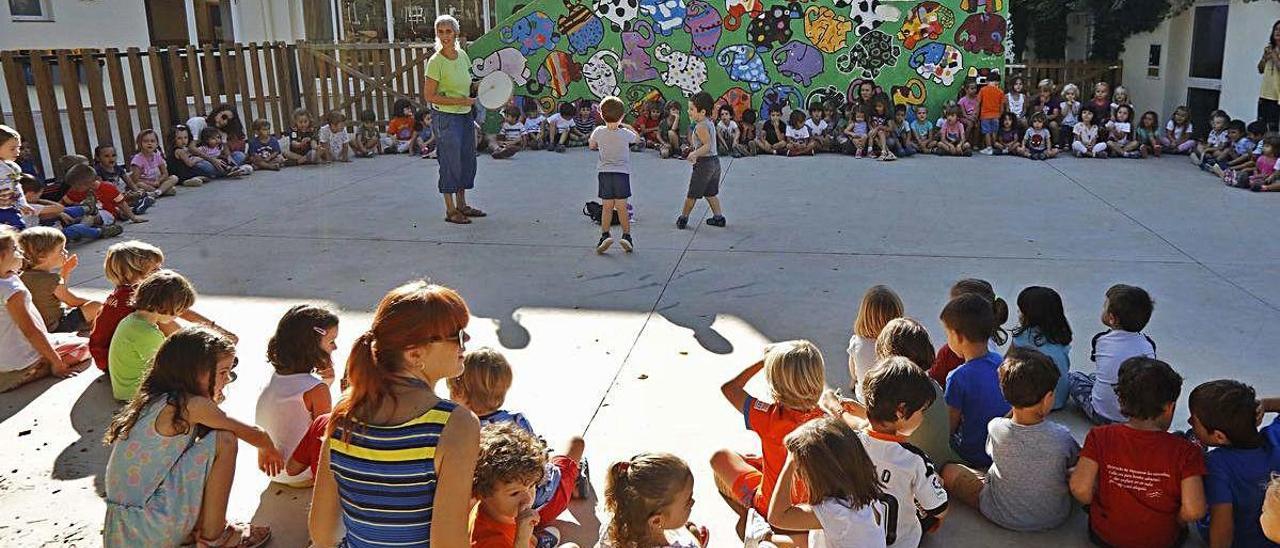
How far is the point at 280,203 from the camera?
9.80m

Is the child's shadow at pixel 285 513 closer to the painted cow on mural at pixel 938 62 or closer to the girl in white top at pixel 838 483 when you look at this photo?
the girl in white top at pixel 838 483

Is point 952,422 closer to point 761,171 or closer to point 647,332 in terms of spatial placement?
point 647,332

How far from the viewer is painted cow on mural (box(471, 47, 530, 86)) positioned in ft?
47.5

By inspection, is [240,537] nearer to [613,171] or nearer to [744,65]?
[613,171]

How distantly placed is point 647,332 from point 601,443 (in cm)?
151

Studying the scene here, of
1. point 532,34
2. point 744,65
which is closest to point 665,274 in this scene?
point 744,65

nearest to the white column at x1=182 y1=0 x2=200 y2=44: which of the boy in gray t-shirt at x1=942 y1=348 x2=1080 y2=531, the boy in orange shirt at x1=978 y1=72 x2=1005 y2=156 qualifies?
the boy in orange shirt at x1=978 y1=72 x2=1005 y2=156

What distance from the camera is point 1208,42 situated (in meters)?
13.7

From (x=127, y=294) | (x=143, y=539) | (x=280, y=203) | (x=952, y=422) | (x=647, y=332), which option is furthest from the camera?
(x=280, y=203)

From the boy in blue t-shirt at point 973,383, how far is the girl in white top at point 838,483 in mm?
1082

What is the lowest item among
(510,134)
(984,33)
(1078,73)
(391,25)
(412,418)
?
(510,134)

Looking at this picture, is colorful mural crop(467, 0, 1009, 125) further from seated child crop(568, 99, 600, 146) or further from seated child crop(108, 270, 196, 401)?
seated child crop(108, 270, 196, 401)

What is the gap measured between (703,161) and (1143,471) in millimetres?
5395

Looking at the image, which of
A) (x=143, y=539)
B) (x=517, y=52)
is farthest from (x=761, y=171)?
(x=143, y=539)
